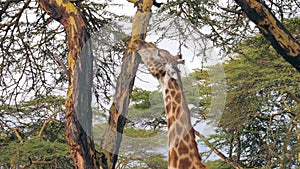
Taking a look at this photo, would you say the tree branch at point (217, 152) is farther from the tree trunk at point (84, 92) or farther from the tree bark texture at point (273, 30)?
the tree bark texture at point (273, 30)

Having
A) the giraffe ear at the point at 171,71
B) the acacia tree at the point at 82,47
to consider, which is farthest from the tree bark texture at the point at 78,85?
the giraffe ear at the point at 171,71

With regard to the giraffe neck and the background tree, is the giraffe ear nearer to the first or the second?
the giraffe neck

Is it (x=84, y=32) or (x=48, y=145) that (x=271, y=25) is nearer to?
(x=84, y=32)

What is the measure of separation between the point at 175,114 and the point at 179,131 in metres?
0.11

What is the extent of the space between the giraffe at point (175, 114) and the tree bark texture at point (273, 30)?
674mm

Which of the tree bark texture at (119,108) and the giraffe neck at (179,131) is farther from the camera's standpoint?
the tree bark texture at (119,108)

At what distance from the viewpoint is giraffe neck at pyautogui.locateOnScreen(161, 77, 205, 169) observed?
2.80 metres

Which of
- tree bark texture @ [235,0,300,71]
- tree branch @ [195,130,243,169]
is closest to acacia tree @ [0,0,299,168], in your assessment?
tree bark texture @ [235,0,300,71]

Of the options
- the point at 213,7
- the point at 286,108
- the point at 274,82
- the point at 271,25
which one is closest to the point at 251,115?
the point at 286,108

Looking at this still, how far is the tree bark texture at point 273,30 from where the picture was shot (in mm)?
3219

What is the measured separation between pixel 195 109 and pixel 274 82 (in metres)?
0.81

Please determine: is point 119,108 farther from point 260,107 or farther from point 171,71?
point 260,107

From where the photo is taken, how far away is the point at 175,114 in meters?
2.92

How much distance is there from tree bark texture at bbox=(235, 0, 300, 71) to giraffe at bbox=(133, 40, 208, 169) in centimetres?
67
